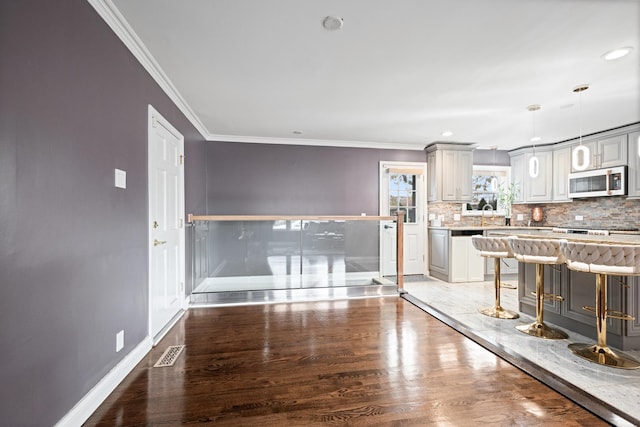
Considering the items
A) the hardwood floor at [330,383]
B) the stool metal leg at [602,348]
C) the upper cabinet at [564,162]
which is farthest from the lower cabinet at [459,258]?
the stool metal leg at [602,348]

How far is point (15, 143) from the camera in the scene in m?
1.24

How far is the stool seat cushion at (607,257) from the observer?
212 centimetres

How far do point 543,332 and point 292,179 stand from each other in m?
4.07

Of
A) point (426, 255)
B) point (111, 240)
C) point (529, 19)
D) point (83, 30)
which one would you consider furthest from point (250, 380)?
point (426, 255)

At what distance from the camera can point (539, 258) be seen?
2754 mm

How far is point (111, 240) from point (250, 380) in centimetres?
134

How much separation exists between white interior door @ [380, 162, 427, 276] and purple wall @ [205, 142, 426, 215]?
18 cm

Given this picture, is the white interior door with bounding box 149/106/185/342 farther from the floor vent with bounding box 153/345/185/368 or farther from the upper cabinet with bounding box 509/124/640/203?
the upper cabinet with bounding box 509/124/640/203

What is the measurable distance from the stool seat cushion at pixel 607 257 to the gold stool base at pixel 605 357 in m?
0.70

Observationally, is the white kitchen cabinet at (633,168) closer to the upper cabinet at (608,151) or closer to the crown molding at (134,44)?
the upper cabinet at (608,151)

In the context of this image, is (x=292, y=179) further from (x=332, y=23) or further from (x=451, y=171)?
(x=332, y=23)

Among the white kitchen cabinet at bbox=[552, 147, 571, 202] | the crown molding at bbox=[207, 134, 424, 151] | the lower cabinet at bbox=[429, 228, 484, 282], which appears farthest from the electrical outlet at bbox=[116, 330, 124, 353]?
the white kitchen cabinet at bbox=[552, 147, 571, 202]

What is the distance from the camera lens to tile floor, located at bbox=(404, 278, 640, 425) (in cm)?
192

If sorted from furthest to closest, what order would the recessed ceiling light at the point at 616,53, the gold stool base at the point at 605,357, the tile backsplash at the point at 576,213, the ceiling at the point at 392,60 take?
the tile backsplash at the point at 576,213 → the recessed ceiling light at the point at 616,53 → the gold stool base at the point at 605,357 → the ceiling at the point at 392,60
